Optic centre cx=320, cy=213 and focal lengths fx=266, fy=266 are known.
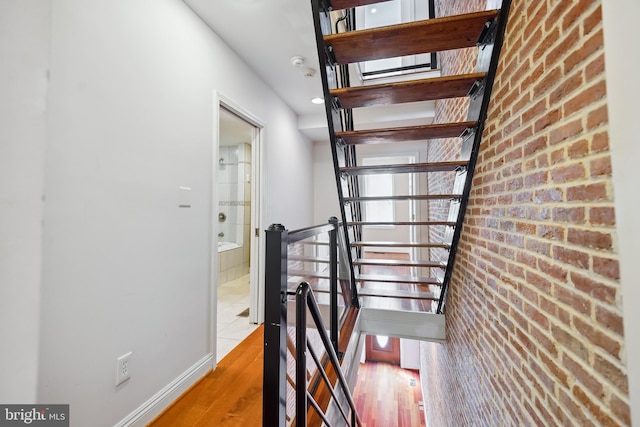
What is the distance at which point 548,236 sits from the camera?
95cm

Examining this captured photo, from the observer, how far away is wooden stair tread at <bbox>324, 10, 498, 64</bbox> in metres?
1.13

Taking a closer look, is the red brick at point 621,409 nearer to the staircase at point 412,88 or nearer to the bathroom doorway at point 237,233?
the staircase at point 412,88

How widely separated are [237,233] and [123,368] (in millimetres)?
3711

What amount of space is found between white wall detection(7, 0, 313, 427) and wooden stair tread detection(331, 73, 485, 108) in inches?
42.3

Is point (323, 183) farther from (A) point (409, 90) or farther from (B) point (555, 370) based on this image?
(B) point (555, 370)

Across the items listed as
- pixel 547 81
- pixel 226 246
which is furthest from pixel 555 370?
pixel 226 246

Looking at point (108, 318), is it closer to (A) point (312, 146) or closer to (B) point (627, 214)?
(B) point (627, 214)

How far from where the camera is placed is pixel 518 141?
115cm

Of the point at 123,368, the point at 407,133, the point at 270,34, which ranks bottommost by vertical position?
the point at 123,368

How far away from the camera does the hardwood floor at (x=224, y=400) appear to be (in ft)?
4.95

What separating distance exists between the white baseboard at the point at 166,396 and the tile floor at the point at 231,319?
0.80 ft

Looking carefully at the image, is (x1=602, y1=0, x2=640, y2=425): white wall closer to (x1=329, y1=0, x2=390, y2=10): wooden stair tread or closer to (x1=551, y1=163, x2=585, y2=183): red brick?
(x1=551, y1=163, x2=585, y2=183): red brick

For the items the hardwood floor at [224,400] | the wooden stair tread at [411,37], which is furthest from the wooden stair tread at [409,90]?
the hardwood floor at [224,400]

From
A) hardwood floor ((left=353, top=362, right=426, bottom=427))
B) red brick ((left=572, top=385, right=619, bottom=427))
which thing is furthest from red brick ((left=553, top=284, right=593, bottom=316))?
hardwood floor ((left=353, top=362, right=426, bottom=427))
